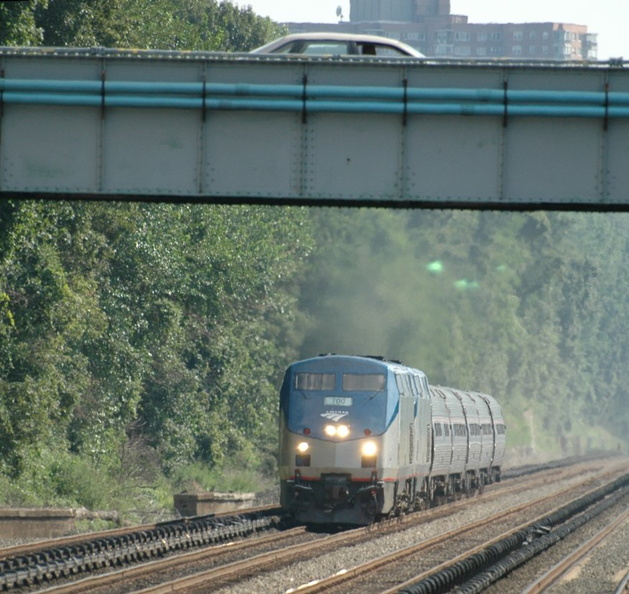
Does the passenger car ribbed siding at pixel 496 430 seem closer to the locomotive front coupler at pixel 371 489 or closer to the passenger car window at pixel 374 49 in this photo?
the locomotive front coupler at pixel 371 489

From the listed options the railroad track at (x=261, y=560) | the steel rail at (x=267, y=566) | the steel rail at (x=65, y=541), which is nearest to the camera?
the steel rail at (x=267, y=566)

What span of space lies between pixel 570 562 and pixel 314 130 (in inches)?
412

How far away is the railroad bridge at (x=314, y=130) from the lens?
1497 centimetres

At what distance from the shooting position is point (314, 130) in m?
15.1

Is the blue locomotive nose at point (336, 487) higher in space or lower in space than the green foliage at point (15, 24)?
lower

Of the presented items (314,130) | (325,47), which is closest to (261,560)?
(314,130)

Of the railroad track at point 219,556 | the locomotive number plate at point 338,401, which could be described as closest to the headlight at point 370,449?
the locomotive number plate at point 338,401

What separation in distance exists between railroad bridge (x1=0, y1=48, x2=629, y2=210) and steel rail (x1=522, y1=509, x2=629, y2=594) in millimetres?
6179

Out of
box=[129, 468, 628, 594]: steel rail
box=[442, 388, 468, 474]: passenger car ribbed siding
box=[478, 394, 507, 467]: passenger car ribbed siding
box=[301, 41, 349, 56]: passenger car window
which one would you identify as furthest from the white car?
box=[478, 394, 507, 467]: passenger car ribbed siding

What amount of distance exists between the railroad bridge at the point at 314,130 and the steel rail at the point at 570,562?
6.18 meters

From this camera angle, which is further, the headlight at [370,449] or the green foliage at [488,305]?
the green foliage at [488,305]

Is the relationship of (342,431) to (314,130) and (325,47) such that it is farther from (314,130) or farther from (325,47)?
(314,130)

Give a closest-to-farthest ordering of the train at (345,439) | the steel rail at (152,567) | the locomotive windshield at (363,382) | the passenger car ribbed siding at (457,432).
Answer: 1. the steel rail at (152,567)
2. the train at (345,439)
3. the locomotive windshield at (363,382)
4. the passenger car ribbed siding at (457,432)

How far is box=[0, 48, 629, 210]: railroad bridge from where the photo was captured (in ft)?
49.1
